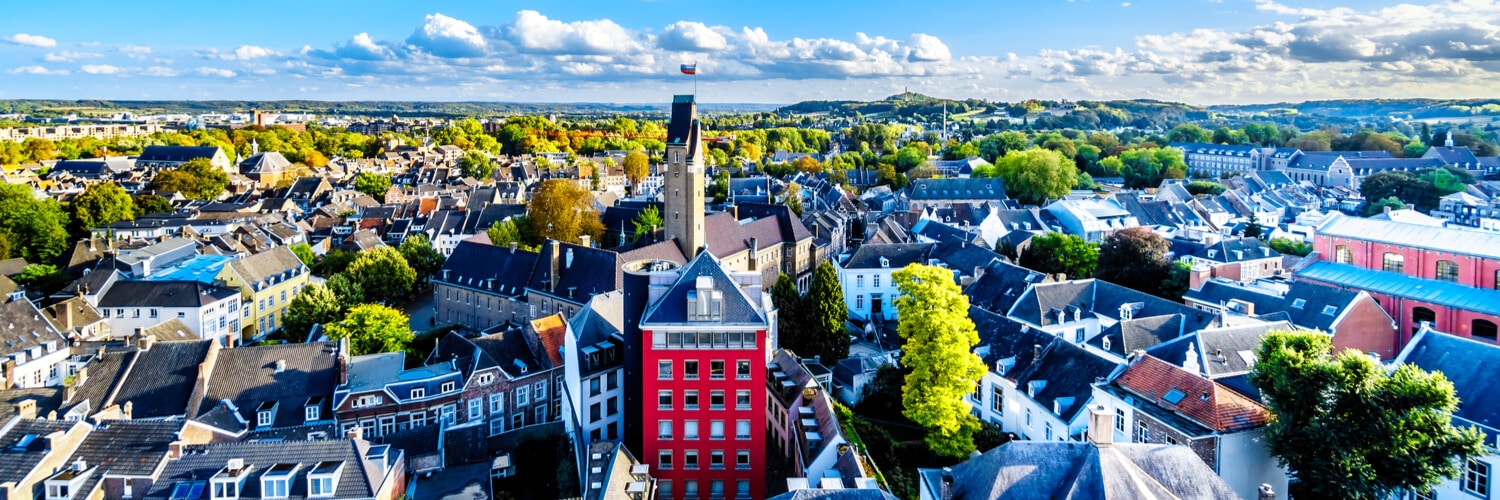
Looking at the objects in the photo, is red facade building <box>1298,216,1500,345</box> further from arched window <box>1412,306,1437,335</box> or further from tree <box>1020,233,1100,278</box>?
tree <box>1020,233,1100,278</box>

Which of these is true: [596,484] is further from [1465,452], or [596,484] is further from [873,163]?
[873,163]

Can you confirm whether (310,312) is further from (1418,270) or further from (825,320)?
(1418,270)

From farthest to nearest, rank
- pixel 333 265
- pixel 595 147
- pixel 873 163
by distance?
1. pixel 595 147
2. pixel 873 163
3. pixel 333 265

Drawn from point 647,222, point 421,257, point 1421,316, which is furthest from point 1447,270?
point 421,257

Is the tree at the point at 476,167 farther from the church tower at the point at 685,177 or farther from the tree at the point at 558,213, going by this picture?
the church tower at the point at 685,177

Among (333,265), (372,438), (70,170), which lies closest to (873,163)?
(333,265)

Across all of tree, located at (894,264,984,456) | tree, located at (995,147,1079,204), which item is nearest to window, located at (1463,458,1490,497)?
tree, located at (894,264,984,456)
